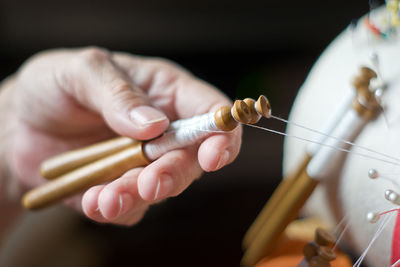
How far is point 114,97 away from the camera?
450 mm

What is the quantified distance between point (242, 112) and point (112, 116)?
184mm

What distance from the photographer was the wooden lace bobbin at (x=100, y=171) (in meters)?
0.33

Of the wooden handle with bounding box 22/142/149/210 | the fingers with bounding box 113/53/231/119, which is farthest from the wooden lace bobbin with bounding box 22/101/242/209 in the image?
the fingers with bounding box 113/53/231/119

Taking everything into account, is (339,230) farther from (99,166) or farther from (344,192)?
(99,166)

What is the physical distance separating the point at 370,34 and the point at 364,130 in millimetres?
106

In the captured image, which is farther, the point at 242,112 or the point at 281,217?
the point at 281,217

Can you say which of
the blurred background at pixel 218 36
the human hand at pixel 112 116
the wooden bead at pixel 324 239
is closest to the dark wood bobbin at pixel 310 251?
the wooden bead at pixel 324 239

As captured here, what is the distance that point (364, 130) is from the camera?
14.4 inches

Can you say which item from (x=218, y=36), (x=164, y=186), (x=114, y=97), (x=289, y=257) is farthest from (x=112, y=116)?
(x=218, y=36)

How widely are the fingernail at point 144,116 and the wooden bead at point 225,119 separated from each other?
81mm

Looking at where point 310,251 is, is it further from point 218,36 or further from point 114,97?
point 218,36

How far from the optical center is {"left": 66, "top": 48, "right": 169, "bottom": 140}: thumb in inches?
15.4

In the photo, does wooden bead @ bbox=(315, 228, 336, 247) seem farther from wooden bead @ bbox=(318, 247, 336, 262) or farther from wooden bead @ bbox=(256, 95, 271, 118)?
wooden bead @ bbox=(256, 95, 271, 118)

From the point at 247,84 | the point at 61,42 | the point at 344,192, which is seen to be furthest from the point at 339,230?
the point at 61,42
